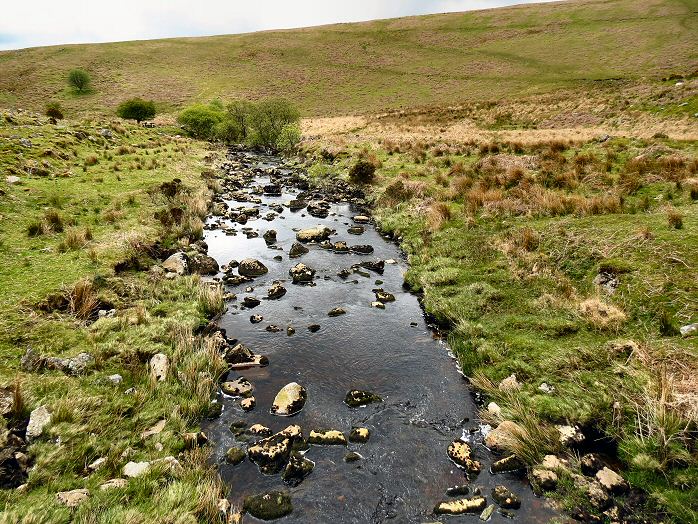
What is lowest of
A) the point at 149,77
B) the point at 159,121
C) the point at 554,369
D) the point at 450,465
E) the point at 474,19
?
the point at 450,465

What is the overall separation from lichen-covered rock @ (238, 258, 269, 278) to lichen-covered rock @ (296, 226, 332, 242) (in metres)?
3.59

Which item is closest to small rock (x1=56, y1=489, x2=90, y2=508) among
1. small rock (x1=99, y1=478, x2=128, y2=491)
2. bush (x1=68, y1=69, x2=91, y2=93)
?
small rock (x1=99, y1=478, x2=128, y2=491)

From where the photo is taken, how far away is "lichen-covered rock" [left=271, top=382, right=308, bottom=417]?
843 centimetres

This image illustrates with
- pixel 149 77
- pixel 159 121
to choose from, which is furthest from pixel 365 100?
pixel 149 77

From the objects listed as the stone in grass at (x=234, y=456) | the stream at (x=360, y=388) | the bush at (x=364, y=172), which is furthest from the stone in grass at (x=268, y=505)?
the bush at (x=364, y=172)

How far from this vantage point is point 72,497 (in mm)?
5477

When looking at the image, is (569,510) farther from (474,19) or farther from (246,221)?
(474,19)

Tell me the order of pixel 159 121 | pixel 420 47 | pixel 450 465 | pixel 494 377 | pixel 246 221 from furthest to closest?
pixel 420 47 → pixel 159 121 → pixel 246 221 → pixel 494 377 → pixel 450 465

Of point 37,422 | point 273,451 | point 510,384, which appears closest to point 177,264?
point 37,422

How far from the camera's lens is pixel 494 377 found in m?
8.96

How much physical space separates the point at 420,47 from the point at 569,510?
145m

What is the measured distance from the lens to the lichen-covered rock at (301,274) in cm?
1479

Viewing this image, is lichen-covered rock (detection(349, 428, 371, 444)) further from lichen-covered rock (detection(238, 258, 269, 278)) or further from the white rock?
lichen-covered rock (detection(238, 258, 269, 278))

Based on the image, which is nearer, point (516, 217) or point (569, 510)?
point (569, 510)
